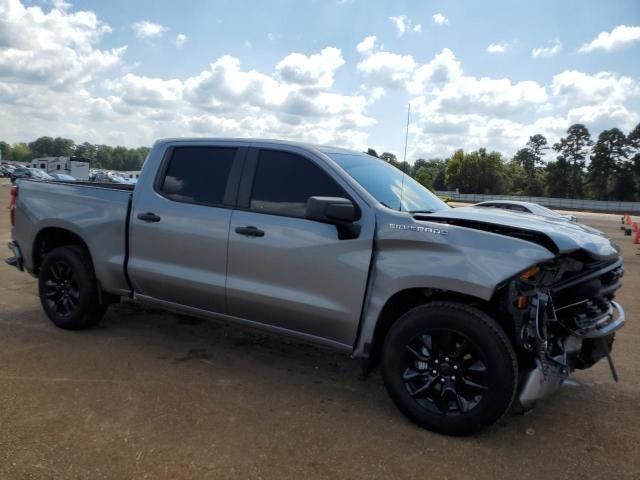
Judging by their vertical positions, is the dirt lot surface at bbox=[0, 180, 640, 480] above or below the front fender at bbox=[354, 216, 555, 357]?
below

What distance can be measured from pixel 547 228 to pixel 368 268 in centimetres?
118

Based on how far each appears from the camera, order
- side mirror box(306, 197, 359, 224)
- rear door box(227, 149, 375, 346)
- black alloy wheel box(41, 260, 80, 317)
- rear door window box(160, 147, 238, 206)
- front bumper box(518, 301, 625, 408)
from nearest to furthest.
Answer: front bumper box(518, 301, 625, 408)
side mirror box(306, 197, 359, 224)
rear door box(227, 149, 375, 346)
rear door window box(160, 147, 238, 206)
black alloy wheel box(41, 260, 80, 317)

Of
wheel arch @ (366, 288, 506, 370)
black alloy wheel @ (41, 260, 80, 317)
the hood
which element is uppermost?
the hood

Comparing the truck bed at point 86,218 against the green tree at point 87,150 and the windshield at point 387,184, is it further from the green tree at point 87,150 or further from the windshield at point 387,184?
the green tree at point 87,150

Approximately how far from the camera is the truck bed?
4762 millimetres

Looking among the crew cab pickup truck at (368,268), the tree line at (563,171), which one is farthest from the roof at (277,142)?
the tree line at (563,171)

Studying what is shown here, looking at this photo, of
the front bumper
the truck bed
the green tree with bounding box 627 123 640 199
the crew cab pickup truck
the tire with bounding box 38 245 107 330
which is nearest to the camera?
the front bumper

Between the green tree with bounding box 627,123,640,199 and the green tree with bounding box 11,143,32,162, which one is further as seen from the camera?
the green tree with bounding box 11,143,32,162

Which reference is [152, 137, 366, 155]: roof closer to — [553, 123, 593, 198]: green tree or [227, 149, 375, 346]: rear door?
[227, 149, 375, 346]: rear door

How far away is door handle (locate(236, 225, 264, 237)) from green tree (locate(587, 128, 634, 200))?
326 feet

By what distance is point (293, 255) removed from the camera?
3.84 m

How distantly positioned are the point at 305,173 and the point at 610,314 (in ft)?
7.85

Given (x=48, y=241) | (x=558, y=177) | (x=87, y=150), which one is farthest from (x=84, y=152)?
(x=48, y=241)

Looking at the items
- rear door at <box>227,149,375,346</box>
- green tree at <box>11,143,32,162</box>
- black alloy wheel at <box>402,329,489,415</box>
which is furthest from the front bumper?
green tree at <box>11,143,32,162</box>
